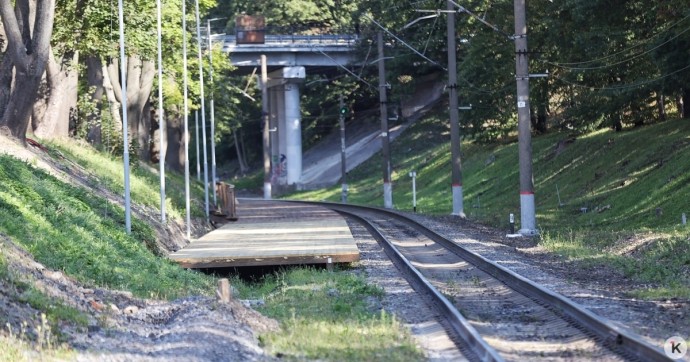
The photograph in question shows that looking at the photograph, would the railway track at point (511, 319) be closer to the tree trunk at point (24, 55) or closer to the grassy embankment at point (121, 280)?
the grassy embankment at point (121, 280)

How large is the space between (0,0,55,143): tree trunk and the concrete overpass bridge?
5242 centimetres

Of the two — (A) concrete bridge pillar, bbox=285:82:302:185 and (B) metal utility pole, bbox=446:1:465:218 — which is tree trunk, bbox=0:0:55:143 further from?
(A) concrete bridge pillar, bbox=285:82:302:185

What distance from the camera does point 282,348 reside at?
12.8 meters

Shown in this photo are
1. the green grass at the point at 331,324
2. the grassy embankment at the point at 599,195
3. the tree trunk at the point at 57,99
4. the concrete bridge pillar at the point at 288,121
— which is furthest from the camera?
the concrete bridge pillar at the point at 288,121

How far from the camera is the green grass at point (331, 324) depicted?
40.6 feet

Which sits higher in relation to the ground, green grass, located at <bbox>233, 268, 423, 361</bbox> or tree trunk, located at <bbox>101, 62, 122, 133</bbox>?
tree trunk, located at <bbox>101, 62, 122, 133</bbox>

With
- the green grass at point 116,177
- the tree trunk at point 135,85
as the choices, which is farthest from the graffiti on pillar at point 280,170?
the green grass at point 116,177

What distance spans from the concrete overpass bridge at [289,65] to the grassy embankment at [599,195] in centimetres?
1801

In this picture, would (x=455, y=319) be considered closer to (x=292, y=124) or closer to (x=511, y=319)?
(x=511, y=319)

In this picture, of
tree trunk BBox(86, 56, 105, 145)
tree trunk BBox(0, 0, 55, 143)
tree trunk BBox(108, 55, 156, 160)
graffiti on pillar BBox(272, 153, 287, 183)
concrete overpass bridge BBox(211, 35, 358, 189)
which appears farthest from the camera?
graffiti on pillar BBox(272, 153, 287, 183)

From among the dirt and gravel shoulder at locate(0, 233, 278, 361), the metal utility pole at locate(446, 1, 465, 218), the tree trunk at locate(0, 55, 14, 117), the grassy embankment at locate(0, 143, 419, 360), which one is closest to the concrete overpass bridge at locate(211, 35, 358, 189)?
the metal utility pole at locate(446, 1, 465, 218)

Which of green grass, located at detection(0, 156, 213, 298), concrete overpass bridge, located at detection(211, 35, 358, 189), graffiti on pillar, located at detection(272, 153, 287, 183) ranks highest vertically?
concrete overpass bridge, located at detection(211, 35, 358, 189)

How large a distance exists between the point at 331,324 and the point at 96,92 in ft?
111

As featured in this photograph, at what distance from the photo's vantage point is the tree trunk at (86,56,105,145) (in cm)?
4636
